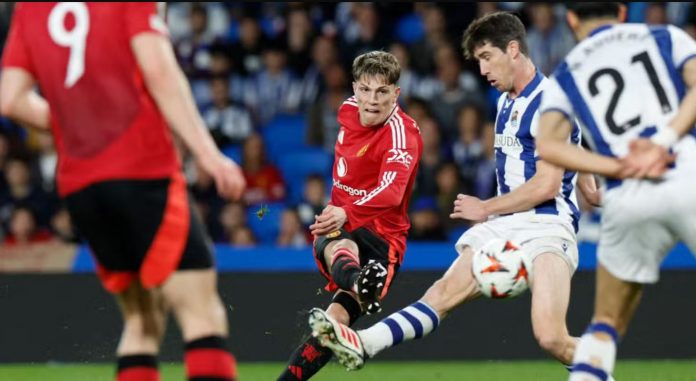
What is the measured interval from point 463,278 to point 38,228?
5515 mm

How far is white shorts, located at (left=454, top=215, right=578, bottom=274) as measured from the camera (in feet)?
19.7

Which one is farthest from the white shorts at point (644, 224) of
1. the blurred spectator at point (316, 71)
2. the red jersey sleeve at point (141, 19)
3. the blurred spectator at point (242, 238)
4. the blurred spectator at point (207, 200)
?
the blurred spectator at point (316, 71)

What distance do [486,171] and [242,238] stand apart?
2.11 m

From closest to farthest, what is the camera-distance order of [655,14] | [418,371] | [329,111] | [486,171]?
[418,371] → [486,171] → [655,14] → [329,111]

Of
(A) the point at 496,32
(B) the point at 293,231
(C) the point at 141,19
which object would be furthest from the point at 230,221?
(C) the point at 141,19

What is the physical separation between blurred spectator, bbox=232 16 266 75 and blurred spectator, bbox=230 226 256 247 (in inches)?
74.9

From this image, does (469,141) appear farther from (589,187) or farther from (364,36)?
(589,187)

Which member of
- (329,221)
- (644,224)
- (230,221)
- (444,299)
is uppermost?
Answer: (644,224)

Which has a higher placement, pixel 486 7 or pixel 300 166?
pixel 486 7

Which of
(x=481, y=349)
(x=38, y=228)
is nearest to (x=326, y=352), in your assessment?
(x=481, y=349)

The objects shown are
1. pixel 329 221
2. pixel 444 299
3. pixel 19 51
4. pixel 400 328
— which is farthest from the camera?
pixel 329 221

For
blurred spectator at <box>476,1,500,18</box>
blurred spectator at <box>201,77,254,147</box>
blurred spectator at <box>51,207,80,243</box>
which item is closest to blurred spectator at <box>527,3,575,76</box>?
blurred spectator at <box>476,1,500,18</box>

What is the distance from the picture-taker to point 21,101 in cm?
443

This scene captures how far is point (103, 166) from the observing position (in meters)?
4.16
